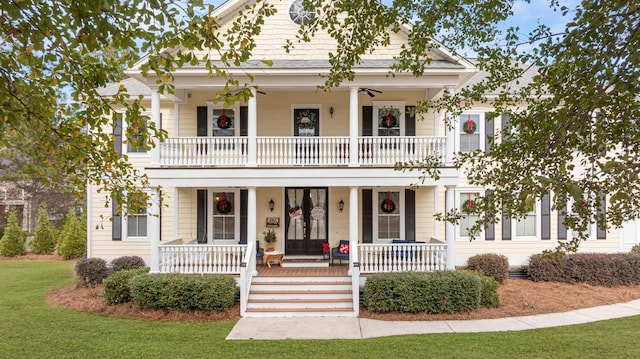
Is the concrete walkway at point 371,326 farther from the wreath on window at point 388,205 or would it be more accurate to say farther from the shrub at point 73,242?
the shrub at point 73,242

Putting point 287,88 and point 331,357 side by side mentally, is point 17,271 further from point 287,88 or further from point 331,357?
point 331,357

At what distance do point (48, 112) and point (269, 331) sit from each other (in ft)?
19.6

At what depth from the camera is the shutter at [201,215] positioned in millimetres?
13320

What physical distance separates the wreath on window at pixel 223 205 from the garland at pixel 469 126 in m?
8.64

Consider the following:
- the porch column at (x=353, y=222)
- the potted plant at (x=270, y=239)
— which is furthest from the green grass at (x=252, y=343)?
the potted plant at (x=270, y=239)

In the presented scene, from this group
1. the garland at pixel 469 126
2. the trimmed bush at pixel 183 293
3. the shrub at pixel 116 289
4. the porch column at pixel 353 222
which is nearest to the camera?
the trimmed bush at pixel 183 293

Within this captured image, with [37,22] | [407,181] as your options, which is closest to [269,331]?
[407,181]

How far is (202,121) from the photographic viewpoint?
13227 mm

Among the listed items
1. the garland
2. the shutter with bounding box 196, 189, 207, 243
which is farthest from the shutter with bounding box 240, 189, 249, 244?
the garland

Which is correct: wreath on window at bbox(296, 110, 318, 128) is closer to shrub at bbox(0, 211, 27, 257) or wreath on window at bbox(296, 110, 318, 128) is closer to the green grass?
the green grass

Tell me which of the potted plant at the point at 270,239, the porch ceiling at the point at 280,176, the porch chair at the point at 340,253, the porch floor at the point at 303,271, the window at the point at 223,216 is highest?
the porch ceiling at the point at 280,176

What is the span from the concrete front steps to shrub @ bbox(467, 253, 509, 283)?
4.85 meters

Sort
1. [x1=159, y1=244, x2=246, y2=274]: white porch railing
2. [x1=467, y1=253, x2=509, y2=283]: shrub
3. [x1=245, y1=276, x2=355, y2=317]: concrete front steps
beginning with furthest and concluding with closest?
[x1=467, y1=253, x2=509, y2=283]: shrub
[x1=159, y1=244, x2=246, y2=274]: white porch railing
[x1=245, y1=276, x2=355, y2=317]: concrete front steps

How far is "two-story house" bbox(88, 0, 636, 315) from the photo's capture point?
1088 centimetres
